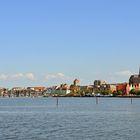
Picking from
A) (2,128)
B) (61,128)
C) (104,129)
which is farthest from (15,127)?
(104,129)

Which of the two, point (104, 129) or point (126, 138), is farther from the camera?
point (104, 129)

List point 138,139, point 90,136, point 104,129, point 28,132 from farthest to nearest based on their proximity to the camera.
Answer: point 104,129 → point 28,132 → point 90,136 → point 138,139

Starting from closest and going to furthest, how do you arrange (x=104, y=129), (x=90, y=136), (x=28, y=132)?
(x=90, y=136) < (x=28, y=132) < (x=104, y=129)

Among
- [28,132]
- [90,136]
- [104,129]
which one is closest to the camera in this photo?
[90,136]

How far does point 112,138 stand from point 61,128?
13274mm

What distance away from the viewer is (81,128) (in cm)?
6306

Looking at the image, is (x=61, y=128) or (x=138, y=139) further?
(x=61, y=128)

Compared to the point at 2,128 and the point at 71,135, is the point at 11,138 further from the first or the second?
the point at 2,128

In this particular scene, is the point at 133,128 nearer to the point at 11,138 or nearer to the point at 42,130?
the point at 42,130

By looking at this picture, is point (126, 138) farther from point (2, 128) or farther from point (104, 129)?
point (2, 128)

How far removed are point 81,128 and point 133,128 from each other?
6500 mm

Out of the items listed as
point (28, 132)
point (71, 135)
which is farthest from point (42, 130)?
point (71, 135)

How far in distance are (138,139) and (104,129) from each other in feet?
39.1

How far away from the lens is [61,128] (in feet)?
207
